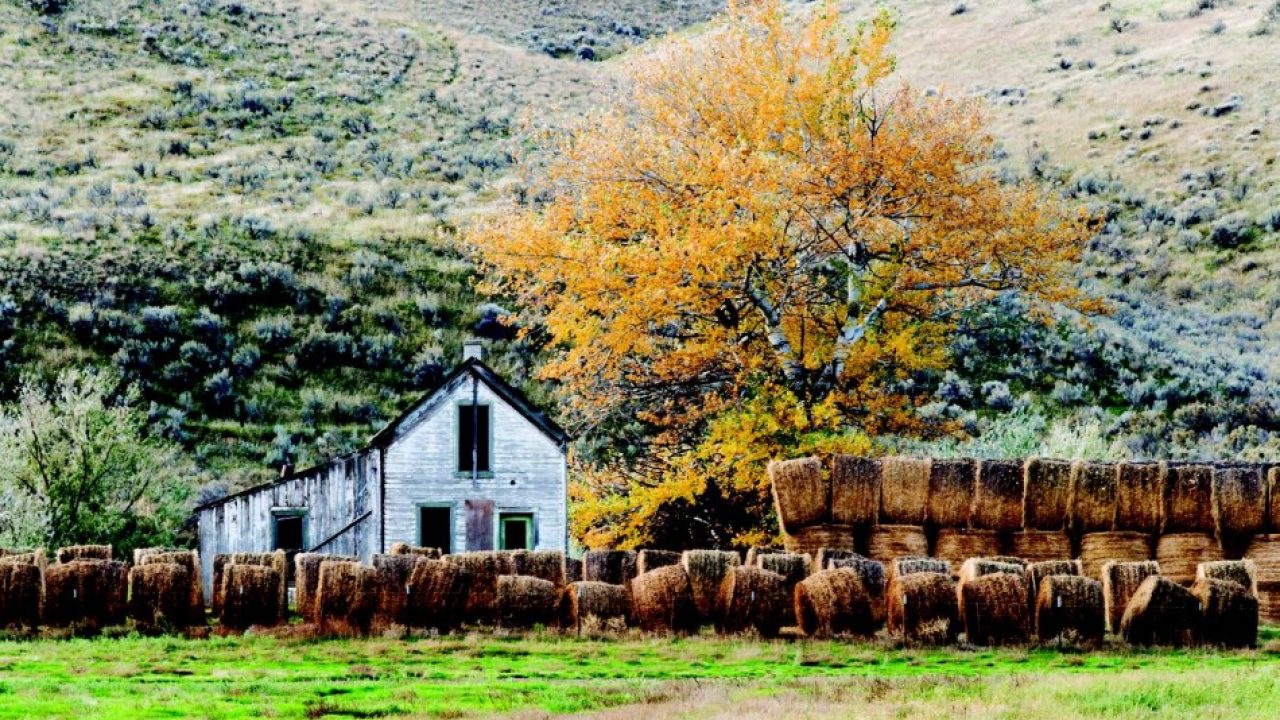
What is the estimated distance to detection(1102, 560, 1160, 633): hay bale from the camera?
852 inches

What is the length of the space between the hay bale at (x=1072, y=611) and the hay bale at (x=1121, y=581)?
74cm

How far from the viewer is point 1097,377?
5331cm

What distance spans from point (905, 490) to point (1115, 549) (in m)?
3.13

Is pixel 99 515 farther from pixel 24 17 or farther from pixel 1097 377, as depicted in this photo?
pixel 24 17

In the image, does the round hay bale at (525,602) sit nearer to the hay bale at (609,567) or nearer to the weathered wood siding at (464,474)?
the hay bale at (609,567)

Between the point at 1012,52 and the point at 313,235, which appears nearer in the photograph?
the point at 313,235

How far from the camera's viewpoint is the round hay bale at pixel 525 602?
897 inches

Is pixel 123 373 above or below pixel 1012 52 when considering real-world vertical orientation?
below

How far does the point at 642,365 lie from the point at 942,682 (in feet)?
48.6

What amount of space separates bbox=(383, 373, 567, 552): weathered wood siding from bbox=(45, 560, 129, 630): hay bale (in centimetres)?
1147

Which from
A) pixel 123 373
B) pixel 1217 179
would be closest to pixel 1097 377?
pixel 1217 179

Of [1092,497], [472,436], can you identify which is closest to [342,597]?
[1092,497]

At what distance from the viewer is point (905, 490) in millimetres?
24609

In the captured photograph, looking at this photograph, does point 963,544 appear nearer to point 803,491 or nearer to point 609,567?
point 803,491
